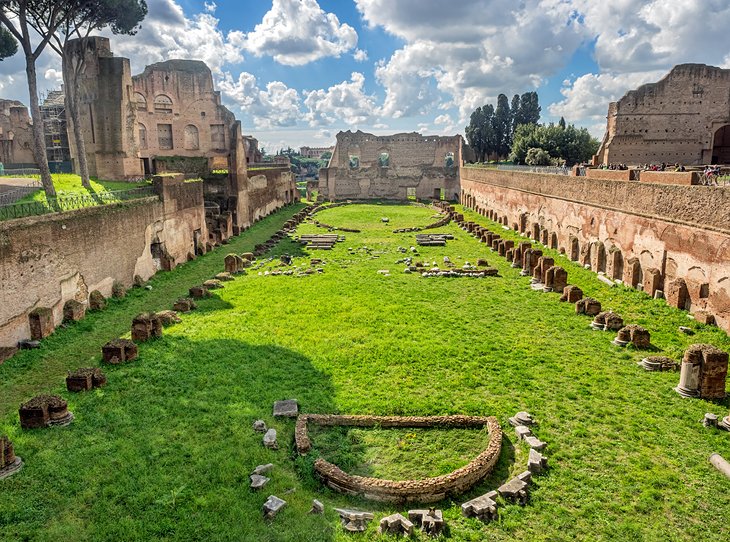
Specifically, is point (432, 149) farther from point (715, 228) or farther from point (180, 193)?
point (715, 228)

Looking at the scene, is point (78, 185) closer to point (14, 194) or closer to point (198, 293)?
point (14, 194)

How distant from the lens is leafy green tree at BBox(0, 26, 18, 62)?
21.5 meters

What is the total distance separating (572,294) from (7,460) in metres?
11.6

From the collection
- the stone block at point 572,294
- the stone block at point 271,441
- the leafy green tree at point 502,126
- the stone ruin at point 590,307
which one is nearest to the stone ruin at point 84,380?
the stone block at point 271,441

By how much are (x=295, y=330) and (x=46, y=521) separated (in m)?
6.32

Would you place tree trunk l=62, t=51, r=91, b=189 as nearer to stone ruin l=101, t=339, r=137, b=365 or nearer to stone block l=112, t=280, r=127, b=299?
stone block l=112, t=280, r=127, b=299

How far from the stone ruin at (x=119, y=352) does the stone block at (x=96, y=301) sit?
384cm

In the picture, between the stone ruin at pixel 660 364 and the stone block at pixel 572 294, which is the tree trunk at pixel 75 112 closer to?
the stone block at pixel 572 294

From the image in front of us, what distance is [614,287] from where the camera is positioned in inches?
557

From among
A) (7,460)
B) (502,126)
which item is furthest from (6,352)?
(502,126)

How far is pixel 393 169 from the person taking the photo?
157 feet

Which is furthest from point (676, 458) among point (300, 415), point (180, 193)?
point (180, 193)

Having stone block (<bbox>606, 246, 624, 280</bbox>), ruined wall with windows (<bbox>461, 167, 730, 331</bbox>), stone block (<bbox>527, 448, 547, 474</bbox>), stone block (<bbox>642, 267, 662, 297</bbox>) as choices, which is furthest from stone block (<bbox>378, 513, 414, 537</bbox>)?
stone block (<bbox>606, 246, 624, 280</bbox>)

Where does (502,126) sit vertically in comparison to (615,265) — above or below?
above
